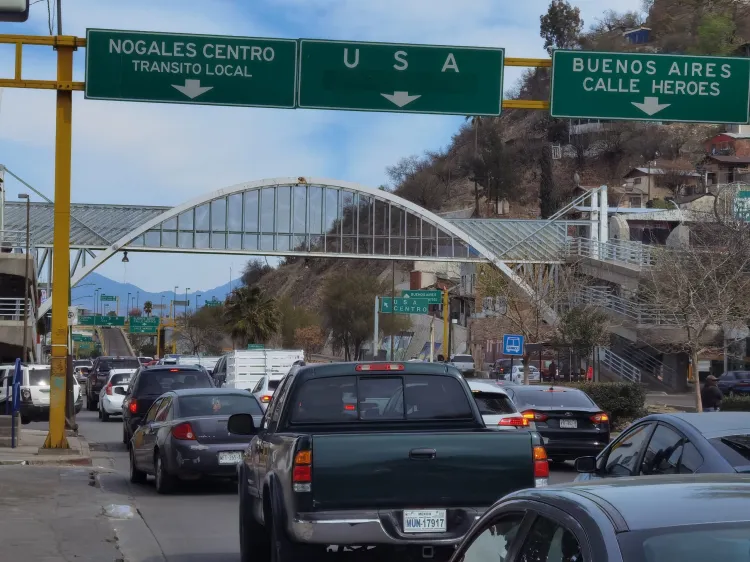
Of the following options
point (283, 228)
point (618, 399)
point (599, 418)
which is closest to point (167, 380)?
point (599, 418)

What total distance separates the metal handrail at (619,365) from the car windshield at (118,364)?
26593 millimetres

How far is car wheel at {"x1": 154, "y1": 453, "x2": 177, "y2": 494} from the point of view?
1658 centimetres

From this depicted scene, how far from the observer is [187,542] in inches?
482

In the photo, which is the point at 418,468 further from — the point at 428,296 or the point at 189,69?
the point at 428,296

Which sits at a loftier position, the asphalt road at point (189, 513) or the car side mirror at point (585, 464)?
the car side mirror at point (585, 464)

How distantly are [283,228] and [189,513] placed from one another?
65707 mm

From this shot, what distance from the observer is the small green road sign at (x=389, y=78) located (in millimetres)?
18984

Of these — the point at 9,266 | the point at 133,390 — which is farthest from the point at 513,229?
the point at 133,390

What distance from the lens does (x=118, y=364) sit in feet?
154

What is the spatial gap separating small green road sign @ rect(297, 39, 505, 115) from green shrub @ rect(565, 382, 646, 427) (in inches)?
502

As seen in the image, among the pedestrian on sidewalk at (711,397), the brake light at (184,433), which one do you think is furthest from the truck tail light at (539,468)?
the pedestrian on sidewalk at (711,397)

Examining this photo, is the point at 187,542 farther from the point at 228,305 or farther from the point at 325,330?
the point at 325,330

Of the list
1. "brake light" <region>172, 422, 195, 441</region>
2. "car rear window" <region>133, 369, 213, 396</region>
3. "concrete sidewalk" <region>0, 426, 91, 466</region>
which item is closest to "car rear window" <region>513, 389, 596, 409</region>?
"brake light" <region>172, 422, 195, 441</region>

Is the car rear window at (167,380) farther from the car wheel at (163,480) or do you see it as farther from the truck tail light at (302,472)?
the truck tail light at (302,472)
